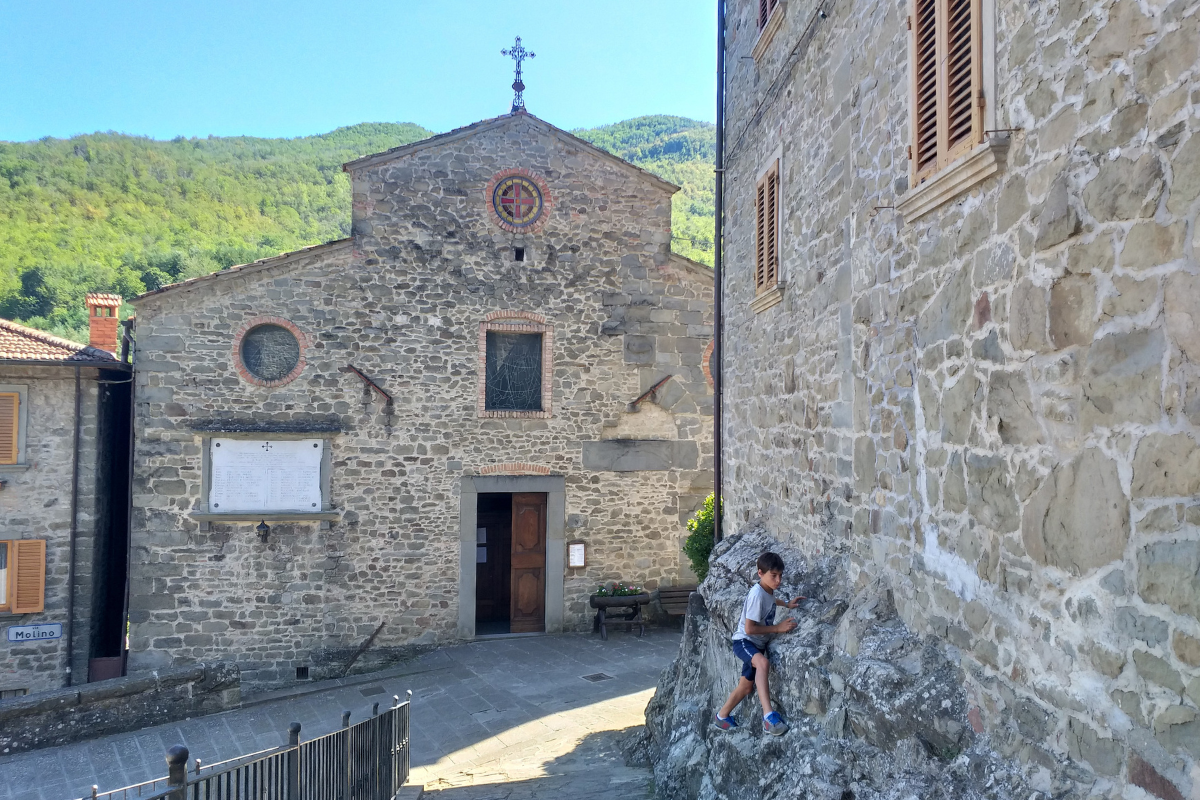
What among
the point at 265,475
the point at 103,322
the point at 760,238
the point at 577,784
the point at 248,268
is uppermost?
the point at 248,268

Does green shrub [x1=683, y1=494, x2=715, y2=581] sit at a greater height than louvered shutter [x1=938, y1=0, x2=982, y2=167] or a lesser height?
lesser

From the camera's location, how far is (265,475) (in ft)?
37.7

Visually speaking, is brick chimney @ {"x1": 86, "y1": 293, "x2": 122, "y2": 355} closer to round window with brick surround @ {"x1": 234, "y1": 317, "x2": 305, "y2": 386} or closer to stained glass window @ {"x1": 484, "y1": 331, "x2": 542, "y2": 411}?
round window with brick surround @ {"x1": 234, "y1": 317, "x2": 305, "y2": 386}

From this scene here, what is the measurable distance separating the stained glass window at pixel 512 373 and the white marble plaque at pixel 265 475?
9.24ft

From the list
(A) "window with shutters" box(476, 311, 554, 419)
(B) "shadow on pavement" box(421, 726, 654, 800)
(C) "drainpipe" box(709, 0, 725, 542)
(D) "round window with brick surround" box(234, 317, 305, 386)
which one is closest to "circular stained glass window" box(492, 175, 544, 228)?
(A) "window with shutters" box(476, 311, 554, 419)

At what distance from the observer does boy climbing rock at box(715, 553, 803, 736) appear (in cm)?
520

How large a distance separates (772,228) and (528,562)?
25.1ft

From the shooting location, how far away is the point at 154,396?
439 inches

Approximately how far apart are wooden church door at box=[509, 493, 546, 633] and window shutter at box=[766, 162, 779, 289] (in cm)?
682

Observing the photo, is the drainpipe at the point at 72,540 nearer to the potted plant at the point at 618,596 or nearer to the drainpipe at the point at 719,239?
the potted plant at the point at 618,596

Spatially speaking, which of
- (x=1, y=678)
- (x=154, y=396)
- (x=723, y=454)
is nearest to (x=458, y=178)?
(x=154, y=396)

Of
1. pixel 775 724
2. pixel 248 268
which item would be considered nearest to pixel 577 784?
pixel 775 724

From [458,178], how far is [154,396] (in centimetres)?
567

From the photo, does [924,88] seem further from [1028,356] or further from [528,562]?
[528,562]
